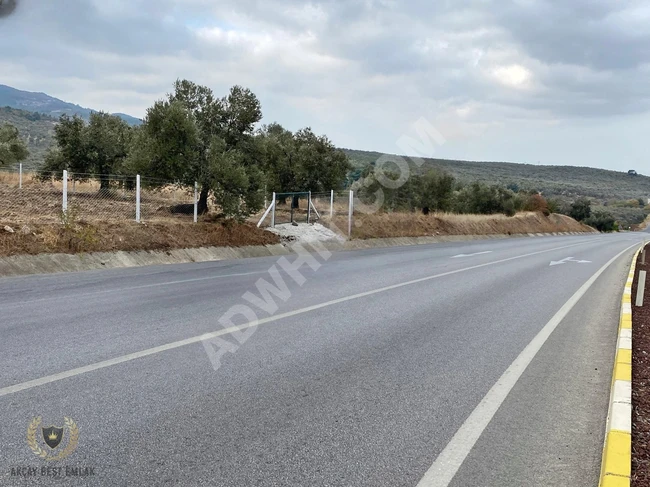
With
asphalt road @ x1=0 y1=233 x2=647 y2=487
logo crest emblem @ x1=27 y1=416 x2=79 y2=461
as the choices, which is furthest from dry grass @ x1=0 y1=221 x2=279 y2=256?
logo crest emblem @ x1=27 y1=416 x2=79 y2=461

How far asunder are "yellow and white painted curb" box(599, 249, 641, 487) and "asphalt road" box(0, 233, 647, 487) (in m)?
0.10

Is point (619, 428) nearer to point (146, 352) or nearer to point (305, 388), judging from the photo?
point (305, 388)

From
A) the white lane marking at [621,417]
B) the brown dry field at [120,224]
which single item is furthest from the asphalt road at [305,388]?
the brown dry field at [120,224]

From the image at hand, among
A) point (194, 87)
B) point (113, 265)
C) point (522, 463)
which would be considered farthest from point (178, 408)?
point (194, 87)

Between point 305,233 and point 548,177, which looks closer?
point 305,233

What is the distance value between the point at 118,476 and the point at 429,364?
3.41 meters

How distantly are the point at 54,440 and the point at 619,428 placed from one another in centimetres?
403

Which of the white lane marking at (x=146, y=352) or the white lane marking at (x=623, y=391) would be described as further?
the white lane marking at (x=623, y=391)

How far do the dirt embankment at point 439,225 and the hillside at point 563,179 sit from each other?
51132 millimetres

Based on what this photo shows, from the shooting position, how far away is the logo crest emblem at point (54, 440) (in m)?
3.24

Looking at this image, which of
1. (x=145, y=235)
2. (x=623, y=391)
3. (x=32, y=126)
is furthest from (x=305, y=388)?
(x=32, y=126)

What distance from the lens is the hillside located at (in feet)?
374

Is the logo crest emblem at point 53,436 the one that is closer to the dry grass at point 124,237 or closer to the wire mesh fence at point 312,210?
the dry grass at point 124,237

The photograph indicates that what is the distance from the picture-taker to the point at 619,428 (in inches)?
152
